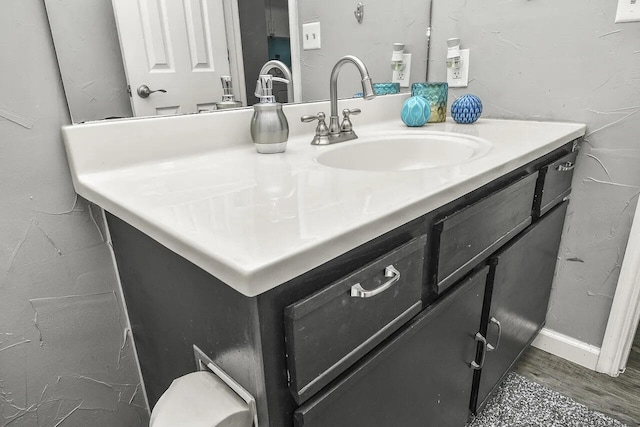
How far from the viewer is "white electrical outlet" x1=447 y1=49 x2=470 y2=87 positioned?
1319 mm

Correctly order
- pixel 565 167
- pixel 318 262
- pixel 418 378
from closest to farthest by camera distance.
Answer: pixel 318 262
pixel 418 378
pixel 565 167

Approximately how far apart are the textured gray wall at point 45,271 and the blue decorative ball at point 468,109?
1041 millimetres

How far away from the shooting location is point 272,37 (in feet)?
3.19

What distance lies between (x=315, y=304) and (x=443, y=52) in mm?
1234

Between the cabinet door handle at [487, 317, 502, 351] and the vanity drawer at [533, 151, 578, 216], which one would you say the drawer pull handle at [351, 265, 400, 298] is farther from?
the vanity drawer at [533, 151, 578, 216]

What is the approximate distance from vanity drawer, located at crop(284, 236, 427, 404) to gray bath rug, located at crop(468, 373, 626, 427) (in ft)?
2.53

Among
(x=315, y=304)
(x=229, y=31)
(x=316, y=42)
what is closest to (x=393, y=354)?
(x=315, y=304)

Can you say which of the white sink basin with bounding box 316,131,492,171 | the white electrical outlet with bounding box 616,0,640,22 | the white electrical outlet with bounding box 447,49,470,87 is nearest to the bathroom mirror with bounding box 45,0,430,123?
the white electrical outlet with bounding box 447,49,470,87

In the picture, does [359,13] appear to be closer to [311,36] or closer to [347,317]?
[311,36]

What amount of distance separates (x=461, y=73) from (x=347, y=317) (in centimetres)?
115

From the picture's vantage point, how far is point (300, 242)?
0.40 meters

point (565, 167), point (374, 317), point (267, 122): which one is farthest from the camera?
point (565, 167)

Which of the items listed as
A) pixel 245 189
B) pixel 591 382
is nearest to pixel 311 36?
pixel 245 189

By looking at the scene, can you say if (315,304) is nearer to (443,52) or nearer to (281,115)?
(281,115)
